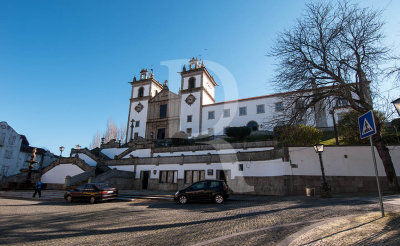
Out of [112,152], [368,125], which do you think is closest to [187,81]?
[112,152]

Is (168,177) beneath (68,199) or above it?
above

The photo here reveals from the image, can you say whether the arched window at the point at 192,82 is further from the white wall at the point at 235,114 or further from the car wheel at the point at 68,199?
the car wheel at the point at 68,199

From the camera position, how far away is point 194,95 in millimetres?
46719

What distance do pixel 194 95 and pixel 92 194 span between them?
34.2 meters

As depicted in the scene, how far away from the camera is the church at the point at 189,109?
41.0 metres

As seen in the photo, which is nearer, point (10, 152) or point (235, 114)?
point (10, 152)

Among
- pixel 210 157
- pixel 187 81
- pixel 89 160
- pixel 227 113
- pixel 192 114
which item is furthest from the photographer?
pixel 187 81

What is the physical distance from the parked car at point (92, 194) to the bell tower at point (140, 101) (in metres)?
32.7

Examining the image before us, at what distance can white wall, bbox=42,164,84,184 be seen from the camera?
26166mm

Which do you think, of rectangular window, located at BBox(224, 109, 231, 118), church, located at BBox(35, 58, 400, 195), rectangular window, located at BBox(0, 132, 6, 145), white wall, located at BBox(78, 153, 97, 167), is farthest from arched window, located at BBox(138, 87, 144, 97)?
rectangular window, located at BBox(0, 132, 6, 145)

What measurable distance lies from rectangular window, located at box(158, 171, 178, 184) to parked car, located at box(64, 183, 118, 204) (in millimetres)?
7412

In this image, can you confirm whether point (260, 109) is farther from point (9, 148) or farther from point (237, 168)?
point (9, 148)

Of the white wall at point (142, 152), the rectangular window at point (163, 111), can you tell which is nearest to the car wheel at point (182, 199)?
the white wall at point (142, 152)

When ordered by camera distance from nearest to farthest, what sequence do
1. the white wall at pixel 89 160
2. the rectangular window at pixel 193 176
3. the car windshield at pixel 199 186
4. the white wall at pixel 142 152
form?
the car windshield at pixel 199 186
the rectangular window at pixel 193 176
the white wall at pixel 142 152
the white wall at pixel 89 160
